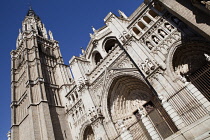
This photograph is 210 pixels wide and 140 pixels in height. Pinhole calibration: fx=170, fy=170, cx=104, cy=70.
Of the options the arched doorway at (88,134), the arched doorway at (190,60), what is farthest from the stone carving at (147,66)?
the arched doorway at (88,134)

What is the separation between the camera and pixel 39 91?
770 inches

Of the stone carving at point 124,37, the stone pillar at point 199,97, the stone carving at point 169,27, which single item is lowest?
the stone pillar at point 199,97

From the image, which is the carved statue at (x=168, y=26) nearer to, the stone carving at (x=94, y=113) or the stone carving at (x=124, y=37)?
the stone carving at (x=124, y=37)

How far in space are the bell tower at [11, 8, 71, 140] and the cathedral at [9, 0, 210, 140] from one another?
11cm

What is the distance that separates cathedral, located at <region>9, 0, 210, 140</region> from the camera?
807 centimetres

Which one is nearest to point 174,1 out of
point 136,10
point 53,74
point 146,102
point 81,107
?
point 136,10

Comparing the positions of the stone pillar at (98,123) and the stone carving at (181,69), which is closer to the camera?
the stone carving at (181,69)

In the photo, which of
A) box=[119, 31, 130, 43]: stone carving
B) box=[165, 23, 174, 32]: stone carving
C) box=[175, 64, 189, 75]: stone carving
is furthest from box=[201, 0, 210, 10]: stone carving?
box=[119, 31, 130, 43]: stone carving

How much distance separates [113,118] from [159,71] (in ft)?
19.3

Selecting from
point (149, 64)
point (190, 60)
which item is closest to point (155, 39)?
point (149, 64)

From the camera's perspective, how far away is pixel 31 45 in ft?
88.8

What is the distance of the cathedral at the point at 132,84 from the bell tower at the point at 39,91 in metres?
0.11

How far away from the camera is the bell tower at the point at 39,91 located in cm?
1727

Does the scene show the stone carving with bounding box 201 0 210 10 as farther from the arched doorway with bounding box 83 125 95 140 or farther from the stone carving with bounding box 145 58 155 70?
the arched doorway with bounding box 83 125 95 140
